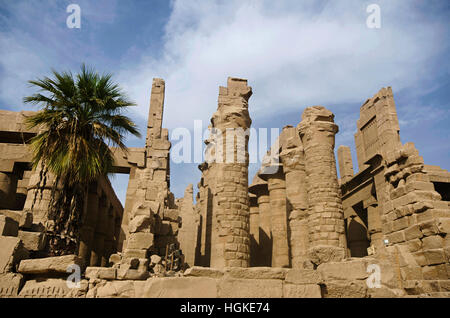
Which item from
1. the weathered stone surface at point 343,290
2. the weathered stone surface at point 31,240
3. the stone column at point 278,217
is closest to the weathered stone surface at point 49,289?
the weathered stone surface at point 31,240

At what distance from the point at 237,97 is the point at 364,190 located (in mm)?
11288

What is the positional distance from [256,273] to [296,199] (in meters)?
11.8

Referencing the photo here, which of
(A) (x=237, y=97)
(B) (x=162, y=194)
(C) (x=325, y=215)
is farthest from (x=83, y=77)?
(C) (x=325, y=215)

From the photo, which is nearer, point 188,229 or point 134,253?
point 134,253

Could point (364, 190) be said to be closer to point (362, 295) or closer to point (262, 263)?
point (262, 263)

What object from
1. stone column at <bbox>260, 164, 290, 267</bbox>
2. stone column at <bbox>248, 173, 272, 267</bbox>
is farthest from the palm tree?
stone column at <bbox>248, 173, 272, 267</bbox>

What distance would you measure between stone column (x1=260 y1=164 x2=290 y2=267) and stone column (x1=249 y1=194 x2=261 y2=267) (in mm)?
2122

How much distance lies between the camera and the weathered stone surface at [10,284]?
5.32 m

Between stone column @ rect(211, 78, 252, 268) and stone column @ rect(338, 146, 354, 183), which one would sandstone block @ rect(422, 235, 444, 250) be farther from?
stone column @ rect(338, 146, 354, 183)

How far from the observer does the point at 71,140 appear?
8.70 meters

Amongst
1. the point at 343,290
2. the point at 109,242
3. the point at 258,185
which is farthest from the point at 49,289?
the point at 258,185

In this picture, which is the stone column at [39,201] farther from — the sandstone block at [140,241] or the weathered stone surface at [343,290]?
the weathered stone surface at [343,290]

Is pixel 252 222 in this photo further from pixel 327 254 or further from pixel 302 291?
pixel 302 291

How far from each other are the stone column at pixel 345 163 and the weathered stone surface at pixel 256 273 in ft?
65.7
